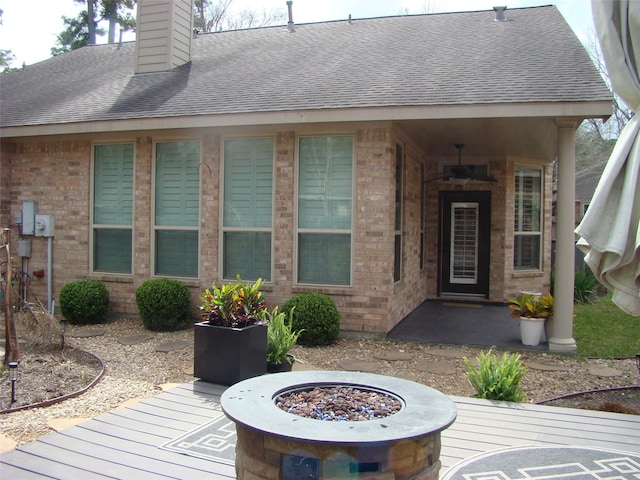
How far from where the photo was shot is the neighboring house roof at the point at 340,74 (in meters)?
6.99

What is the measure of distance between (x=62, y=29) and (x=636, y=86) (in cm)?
2575

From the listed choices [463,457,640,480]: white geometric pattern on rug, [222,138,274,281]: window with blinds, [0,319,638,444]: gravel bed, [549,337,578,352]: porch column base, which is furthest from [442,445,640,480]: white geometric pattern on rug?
[222,138,274,281]: window with blinds

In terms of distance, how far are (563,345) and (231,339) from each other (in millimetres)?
4357

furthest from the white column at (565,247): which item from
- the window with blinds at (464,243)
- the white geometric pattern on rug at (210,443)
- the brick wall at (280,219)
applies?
the white geometric pattern on rug at (210,443)

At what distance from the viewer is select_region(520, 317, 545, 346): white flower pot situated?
6.97m

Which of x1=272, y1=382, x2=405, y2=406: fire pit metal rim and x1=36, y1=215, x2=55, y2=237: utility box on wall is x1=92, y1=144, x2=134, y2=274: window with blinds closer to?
x1=36, y1=215, x2=55, y2=237: utility box on wall

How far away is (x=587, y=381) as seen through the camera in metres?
5.60

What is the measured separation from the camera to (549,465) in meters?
3.09

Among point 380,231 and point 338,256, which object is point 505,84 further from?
point 338,256

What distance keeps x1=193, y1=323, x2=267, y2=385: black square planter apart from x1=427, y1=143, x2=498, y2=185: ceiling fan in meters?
6.04

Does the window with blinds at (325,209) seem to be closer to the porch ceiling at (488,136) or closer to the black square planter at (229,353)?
the porch ceiling at (488,136)

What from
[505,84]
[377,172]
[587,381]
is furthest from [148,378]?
[505,84]

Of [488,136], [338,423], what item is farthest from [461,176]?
[338,423]

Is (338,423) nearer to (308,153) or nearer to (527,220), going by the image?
(308,153)
